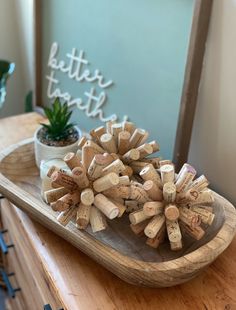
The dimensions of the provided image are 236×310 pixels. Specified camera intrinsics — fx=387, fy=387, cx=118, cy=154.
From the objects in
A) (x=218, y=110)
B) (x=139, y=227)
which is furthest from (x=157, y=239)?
(x=218, y=110)

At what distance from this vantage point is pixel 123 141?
0.68 m

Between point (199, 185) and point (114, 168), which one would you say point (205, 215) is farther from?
point (114, 168)

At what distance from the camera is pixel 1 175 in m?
0.75

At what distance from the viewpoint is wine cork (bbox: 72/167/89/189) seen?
0.58 metres

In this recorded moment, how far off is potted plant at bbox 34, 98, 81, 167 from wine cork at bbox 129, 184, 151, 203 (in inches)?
10.0

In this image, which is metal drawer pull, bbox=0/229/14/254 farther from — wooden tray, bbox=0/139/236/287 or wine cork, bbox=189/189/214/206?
wine cork, bbox=189/189/214/206

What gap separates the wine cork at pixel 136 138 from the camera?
A: 2.24ft

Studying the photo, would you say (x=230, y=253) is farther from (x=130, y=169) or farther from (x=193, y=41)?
(x=193, y=41)

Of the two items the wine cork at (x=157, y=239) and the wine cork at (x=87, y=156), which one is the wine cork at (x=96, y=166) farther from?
the wine cork at (x=157, y=239)

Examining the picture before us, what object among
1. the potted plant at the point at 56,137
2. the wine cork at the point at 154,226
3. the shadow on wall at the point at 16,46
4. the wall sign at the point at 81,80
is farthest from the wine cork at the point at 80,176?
the shadow on wall at the point at 16,46

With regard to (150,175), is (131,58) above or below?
above

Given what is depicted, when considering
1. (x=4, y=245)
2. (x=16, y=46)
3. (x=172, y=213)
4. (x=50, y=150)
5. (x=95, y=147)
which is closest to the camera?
(x=172, y=213)

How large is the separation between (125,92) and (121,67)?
6cm

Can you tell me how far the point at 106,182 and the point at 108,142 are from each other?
119mm
